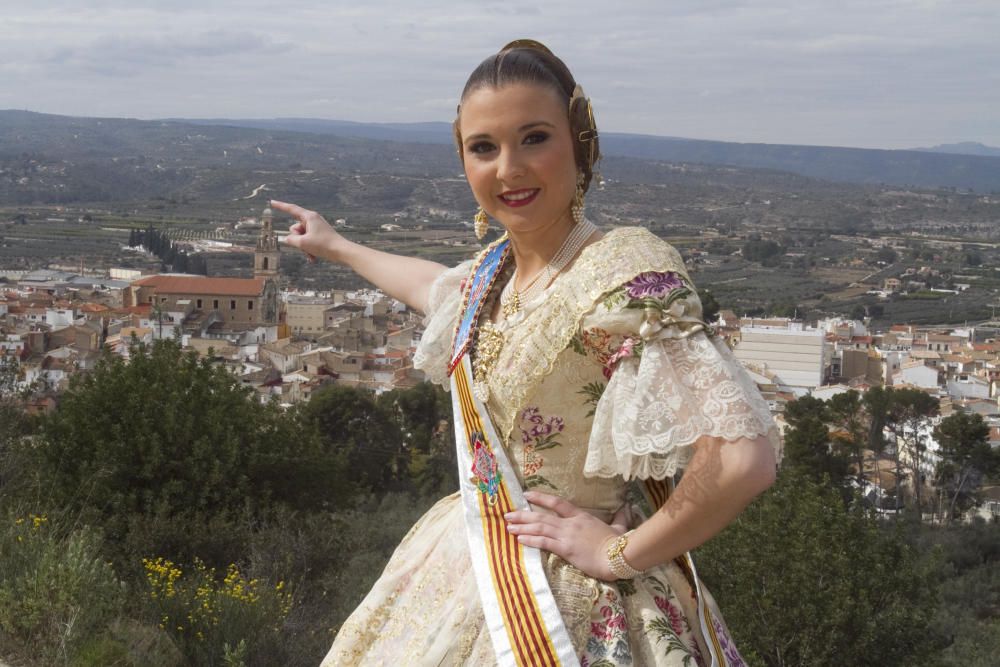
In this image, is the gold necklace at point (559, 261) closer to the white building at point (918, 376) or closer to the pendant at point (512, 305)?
the pendant at point (512, 305)

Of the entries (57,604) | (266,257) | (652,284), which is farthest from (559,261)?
(266,257)

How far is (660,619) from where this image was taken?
1.41 metres

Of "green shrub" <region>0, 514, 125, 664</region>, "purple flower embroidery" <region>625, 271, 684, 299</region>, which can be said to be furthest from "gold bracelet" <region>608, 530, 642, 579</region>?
"green shrub" <region>0, 514, 125, 664</region>

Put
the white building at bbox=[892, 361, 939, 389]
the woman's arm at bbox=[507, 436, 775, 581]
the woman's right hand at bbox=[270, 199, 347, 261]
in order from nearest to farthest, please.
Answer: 1. the woman's arm at bbox=[507, 436, 775, 581]
2. the woman's right hand at bbox=[270, 199, 347, 261]
3. the white building at bbox=[892, 361, 939, 389]

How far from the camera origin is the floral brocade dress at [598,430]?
1.35m

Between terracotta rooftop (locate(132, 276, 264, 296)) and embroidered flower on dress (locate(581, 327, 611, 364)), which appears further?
terracotta rooftop (locate(132, 276, 264, 296))

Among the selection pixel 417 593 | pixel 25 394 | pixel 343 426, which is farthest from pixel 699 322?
pixel 343 426

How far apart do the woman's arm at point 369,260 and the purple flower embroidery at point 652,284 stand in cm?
65

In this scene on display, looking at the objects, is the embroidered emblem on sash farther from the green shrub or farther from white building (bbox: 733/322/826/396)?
white building (bbox: 733/322/826/396)

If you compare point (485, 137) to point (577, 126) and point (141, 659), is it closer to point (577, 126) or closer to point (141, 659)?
point (577, 126)

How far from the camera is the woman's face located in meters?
1.49

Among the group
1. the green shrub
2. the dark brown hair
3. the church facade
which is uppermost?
the dark brown hair

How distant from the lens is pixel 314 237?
216 centimetres

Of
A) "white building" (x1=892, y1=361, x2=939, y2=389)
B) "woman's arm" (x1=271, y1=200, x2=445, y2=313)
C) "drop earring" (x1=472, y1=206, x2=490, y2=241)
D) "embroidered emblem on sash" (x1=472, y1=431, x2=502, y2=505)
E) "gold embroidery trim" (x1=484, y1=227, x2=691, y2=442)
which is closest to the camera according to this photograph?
"gold embroidery trim" (x1=484, y1=227, x2=691, y2=442)
